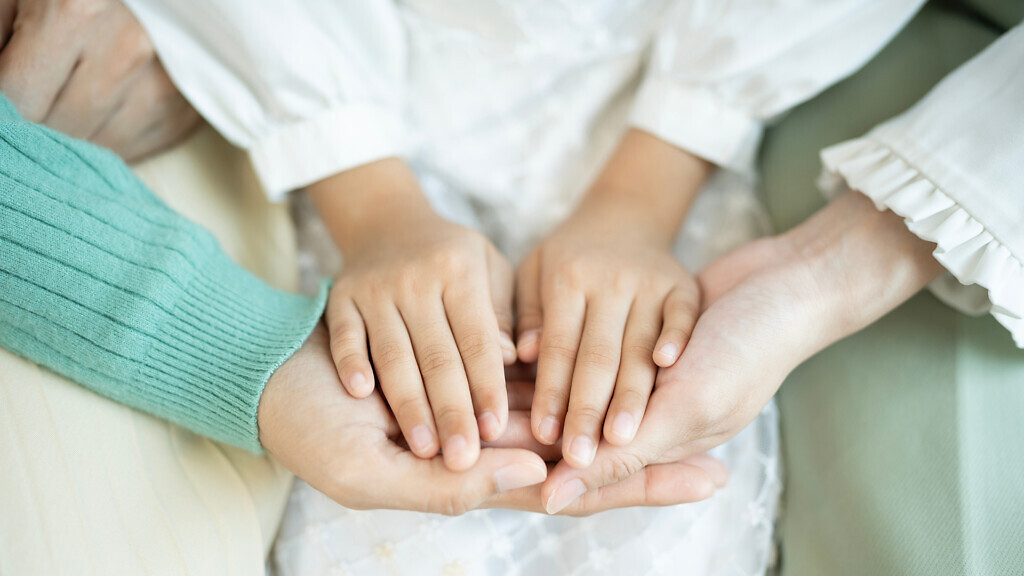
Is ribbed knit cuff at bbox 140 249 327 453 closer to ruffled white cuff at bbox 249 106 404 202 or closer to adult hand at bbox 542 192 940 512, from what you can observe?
ruffled white cuff at bbox 249 106 404 202

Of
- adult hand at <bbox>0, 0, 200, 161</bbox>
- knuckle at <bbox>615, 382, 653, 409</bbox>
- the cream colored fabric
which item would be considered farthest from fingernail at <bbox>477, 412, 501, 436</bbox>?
adult hand at <bbox>0, 0, 200, 161</bbox>

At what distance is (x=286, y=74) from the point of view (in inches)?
27.0

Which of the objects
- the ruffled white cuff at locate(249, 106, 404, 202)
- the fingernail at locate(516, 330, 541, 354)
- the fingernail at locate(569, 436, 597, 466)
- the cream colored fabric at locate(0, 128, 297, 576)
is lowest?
the cream colored fabric at locate(0, 128, 297, 576)

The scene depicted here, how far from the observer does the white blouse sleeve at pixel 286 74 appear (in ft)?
2.22

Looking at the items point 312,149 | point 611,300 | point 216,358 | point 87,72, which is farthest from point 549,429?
point 87,72

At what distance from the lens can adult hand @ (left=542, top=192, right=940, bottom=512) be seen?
0.53 metres

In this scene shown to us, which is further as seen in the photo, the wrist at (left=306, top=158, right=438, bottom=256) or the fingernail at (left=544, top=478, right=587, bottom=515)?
the wrist at (left=306, top=158, right=438, bottom=256)

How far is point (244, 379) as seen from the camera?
1.83 ft

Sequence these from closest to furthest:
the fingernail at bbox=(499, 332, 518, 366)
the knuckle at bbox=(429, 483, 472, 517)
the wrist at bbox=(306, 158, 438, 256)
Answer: the knuckle at bbox=(429, 483, 472, 517) → the fingernail at bbox=(499, 332, 518, 366) → the wrist at bbox=(306, 158, 438, 256)

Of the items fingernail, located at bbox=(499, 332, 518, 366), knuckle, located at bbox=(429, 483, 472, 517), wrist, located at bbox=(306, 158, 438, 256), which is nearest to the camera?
knuckle, located at bbox=(429, 483, 472, 517)

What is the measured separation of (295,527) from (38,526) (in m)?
0.20

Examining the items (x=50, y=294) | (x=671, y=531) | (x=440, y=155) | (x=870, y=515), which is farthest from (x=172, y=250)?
(x=870, y=515)

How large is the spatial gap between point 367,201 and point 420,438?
0.31 metres

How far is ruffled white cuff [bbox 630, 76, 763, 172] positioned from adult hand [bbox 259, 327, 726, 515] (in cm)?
35
